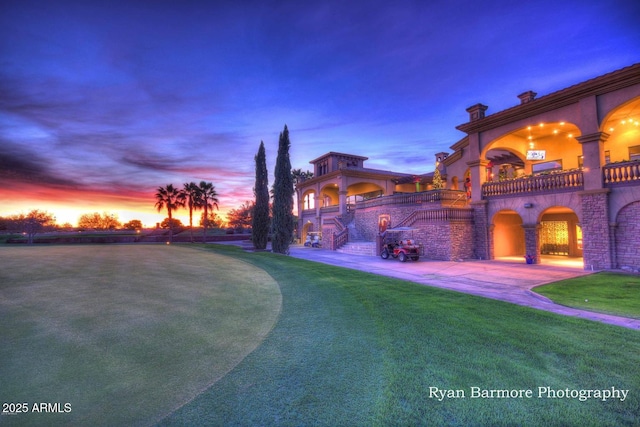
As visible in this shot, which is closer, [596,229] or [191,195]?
[596,229]

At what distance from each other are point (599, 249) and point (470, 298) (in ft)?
35.6

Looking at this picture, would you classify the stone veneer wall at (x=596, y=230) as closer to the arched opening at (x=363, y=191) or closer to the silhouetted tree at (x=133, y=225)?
the arched opening at (x=363, y=191)

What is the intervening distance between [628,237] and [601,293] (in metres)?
6.95

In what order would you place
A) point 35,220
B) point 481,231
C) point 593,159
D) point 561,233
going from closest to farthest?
1. point 593,159
2. point 481,231
3. point 561,233
4. point 35,220

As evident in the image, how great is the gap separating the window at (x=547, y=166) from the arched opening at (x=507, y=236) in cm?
408

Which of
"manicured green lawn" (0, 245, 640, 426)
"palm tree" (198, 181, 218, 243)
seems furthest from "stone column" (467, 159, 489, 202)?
"palm tree" (198, 181, 218, 243)

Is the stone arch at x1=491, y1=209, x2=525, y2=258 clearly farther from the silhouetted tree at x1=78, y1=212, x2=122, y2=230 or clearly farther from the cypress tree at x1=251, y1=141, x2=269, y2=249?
the silhouetted tree at x1=78, y1=212, x2=122, y2=230

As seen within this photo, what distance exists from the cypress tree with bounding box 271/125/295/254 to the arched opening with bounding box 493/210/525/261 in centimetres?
1634

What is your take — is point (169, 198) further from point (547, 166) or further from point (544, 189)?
point (547, 166)

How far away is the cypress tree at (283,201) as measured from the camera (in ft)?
79.5

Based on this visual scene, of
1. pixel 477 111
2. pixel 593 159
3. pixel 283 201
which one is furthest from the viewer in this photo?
pixel 283 201

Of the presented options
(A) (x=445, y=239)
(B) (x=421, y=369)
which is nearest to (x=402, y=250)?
(A) (x=445, y=239)

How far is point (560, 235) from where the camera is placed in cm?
1942

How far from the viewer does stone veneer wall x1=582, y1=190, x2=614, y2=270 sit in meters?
12.9
